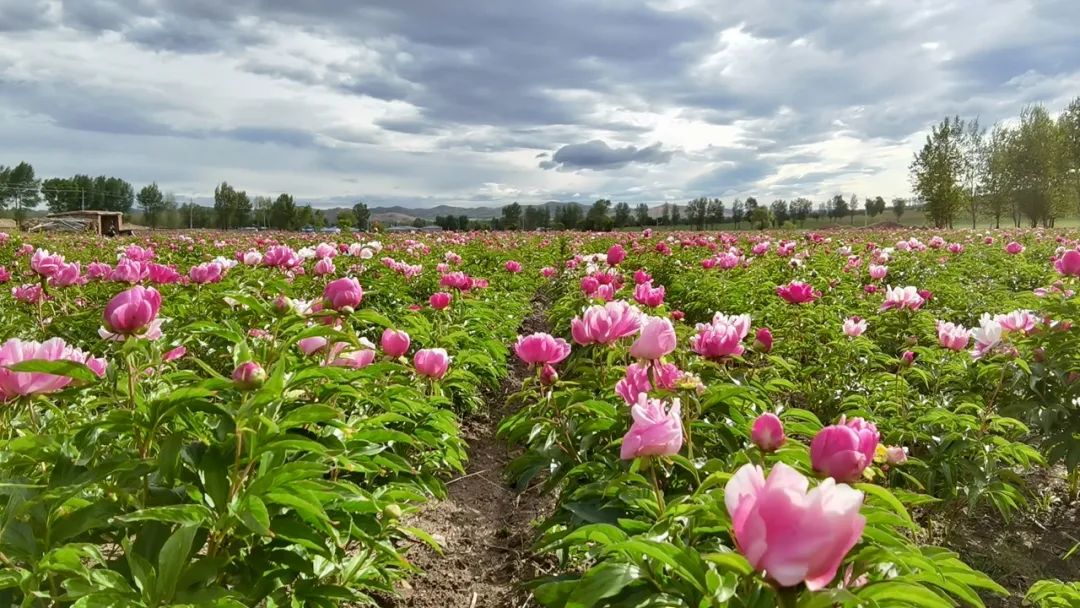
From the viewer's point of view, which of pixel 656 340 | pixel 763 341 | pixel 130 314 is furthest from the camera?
pixel 763 341

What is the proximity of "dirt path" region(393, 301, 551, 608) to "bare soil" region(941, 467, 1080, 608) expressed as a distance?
1909 mm

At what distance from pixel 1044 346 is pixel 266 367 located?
362 centimetres

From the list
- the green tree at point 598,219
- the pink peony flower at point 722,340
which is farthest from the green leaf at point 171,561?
the green tree at point 598,219

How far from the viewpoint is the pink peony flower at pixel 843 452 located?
3.80 ft

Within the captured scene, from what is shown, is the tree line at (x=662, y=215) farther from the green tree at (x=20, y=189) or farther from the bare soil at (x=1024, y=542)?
the green tree at (x=20, y=189)

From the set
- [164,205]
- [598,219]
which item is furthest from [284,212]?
[164,205]

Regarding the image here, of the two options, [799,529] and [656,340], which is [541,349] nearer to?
[656,340]

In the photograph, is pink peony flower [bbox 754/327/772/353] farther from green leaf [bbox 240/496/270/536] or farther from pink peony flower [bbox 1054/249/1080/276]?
pink peony flower [bbox 1054/249/1080/276]

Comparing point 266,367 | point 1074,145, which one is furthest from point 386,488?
point 1074,145

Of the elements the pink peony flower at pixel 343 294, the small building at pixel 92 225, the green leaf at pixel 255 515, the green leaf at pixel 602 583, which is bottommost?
the green leaf at pixel 602 583

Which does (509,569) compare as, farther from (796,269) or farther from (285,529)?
(796,269)

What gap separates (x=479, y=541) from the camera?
313 cm

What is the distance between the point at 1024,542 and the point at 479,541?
8.43 feet

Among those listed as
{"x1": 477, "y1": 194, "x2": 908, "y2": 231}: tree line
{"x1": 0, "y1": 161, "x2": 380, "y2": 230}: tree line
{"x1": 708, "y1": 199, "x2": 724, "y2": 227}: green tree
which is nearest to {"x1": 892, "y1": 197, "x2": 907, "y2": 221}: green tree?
{"x1": 477, "y1": 194, "x2": 908, "y2": 231}: tree line
